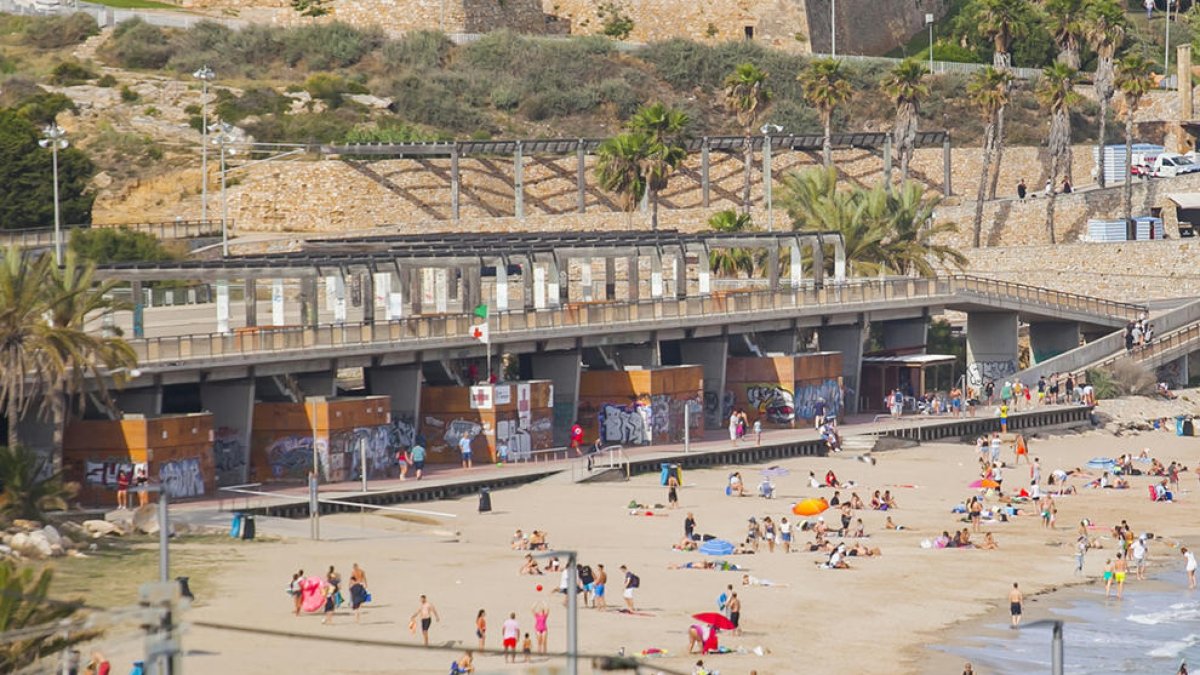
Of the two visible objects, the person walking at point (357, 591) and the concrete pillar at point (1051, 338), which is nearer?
the person walking at point (357, 591)

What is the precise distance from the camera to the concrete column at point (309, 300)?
219ft

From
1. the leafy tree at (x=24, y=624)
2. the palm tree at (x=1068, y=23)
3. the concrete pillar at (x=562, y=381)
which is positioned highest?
the palm tree at (x=1068, y=23)

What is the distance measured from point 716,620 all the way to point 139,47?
90000 millimetres

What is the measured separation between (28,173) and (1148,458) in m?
49.8

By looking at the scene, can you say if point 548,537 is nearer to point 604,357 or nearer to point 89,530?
point 89,530

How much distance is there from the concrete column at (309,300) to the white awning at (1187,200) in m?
57.6

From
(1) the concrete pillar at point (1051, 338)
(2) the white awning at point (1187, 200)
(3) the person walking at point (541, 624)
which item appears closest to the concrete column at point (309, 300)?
(3) the person walking at point (541, 624)

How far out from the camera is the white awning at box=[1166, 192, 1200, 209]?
11331 centimetres

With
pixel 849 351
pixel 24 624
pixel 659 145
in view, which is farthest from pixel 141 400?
pixel 659 145

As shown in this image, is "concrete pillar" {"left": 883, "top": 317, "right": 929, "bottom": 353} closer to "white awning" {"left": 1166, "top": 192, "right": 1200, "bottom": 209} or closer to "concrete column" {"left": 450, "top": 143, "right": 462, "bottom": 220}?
"concrete column" {"left": 450, "top": 143, "right": 462, "bottom": 220}

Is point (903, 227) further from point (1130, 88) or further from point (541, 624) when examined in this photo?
point (541, 624)

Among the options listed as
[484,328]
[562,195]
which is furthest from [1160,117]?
[484,328]

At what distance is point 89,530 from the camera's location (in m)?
52.8

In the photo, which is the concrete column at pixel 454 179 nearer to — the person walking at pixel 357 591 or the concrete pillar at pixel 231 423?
the concrete pillar at pixel 231 423
